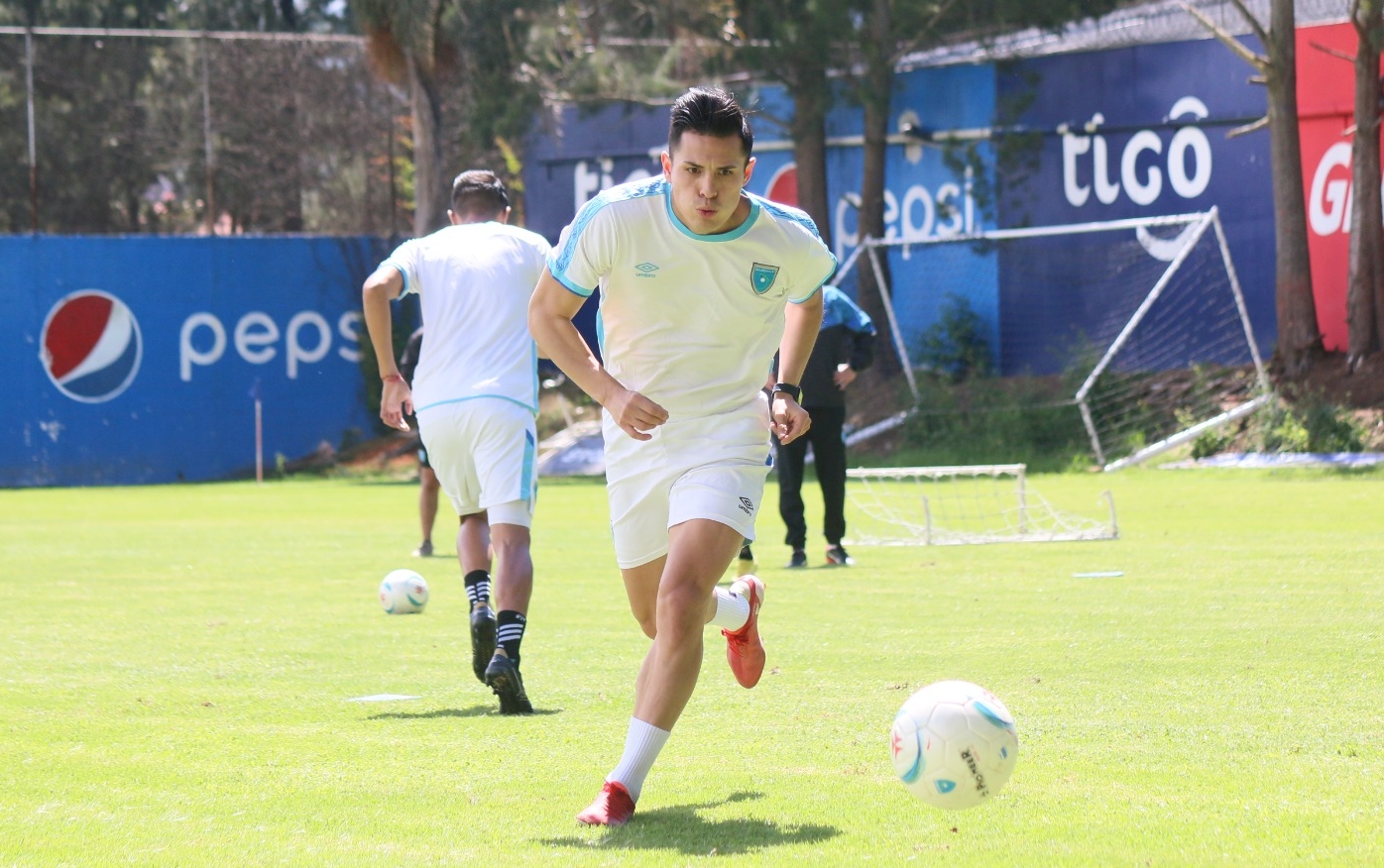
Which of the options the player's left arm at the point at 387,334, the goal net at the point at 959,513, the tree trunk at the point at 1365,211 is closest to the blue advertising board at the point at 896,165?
the tree trunk at the point at 1365,211

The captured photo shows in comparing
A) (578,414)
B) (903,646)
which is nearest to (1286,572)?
(903,646)

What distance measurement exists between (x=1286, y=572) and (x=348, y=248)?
70.0 feet

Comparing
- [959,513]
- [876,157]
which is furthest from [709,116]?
[876,157]

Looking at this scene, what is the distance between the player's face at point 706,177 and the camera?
5.12 meters

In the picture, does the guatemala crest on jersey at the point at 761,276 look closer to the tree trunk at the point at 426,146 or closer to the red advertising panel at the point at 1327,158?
the red advertising panel at the point at 1327,158

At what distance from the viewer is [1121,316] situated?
25812 millimetres

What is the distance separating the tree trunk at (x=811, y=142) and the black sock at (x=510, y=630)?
2111 cm

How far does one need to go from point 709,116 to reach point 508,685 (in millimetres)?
2627

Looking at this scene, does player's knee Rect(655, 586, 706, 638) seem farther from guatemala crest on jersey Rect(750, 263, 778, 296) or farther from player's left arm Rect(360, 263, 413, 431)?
player's left arm Rect(360, 263, 413, 431)

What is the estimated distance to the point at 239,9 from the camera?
43.7 meters

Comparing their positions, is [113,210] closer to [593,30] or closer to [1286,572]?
[593,30]

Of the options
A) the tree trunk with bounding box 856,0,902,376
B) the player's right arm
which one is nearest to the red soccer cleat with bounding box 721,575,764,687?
the player's right arm

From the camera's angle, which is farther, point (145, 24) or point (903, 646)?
point (145, 24)

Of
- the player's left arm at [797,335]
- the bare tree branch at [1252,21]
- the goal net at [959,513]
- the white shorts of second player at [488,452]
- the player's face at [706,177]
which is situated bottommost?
the goal net at [959,513]
